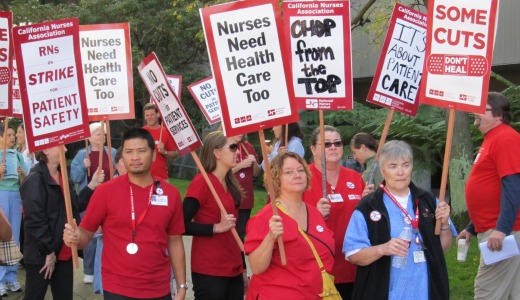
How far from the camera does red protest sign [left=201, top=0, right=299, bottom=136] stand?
4.73 metres

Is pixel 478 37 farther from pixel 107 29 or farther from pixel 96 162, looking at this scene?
pixel 96 162

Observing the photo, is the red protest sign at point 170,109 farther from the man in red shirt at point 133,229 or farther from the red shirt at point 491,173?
the red shirt at point 491,173

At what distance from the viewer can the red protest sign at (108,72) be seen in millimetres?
6934

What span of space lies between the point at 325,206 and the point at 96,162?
3955 millimetres

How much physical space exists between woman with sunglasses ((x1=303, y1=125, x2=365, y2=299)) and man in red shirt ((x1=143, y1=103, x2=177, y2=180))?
319 cm

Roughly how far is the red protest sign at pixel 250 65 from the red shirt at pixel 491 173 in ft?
6.46

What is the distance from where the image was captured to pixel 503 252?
570 centimetres

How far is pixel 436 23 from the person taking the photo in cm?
530

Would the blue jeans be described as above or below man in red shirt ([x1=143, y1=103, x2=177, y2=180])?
below

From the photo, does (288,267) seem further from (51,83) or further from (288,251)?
(51,83)

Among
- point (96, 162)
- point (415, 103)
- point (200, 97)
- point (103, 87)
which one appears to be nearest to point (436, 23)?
point (415, 103)

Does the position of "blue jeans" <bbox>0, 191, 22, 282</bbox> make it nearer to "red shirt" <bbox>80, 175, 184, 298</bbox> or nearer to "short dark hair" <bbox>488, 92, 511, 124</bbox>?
"red shirt" <bbox>80, 175, 184, 298</bbox>

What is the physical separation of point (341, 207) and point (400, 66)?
1.46 meters

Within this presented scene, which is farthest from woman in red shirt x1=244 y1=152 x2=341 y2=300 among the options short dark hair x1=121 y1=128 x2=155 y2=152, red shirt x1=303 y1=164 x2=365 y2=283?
short dark hair x1=121 y1=128 x2=155 y2=152
